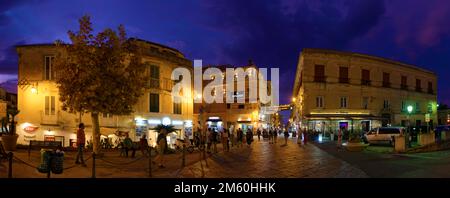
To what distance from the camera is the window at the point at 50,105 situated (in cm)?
2612

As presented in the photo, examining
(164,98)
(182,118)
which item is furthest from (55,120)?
(182,118)

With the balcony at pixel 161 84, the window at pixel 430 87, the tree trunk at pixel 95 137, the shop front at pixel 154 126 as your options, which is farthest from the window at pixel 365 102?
the tree trunk at pixel 95 137

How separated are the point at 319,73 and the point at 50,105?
26.5 meters

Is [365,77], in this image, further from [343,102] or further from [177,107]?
[177,107]

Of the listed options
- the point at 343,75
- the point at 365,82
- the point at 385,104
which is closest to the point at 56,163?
the point at 343,75

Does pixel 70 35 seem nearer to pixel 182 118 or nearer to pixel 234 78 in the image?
pixel 182 118

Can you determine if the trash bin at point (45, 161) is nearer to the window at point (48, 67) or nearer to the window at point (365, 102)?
the window at point (48, 67)

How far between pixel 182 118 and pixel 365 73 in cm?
2172

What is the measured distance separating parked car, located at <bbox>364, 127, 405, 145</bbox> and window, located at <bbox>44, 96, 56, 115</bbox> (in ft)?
78.9

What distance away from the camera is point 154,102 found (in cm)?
2956

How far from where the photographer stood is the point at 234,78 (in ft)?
184

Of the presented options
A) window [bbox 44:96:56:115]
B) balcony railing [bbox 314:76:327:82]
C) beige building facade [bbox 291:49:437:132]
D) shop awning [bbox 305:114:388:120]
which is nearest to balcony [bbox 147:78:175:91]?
window [bbox 44:96:56:115]

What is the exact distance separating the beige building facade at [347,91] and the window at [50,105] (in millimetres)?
24514

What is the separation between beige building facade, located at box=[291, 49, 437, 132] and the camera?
129ft
